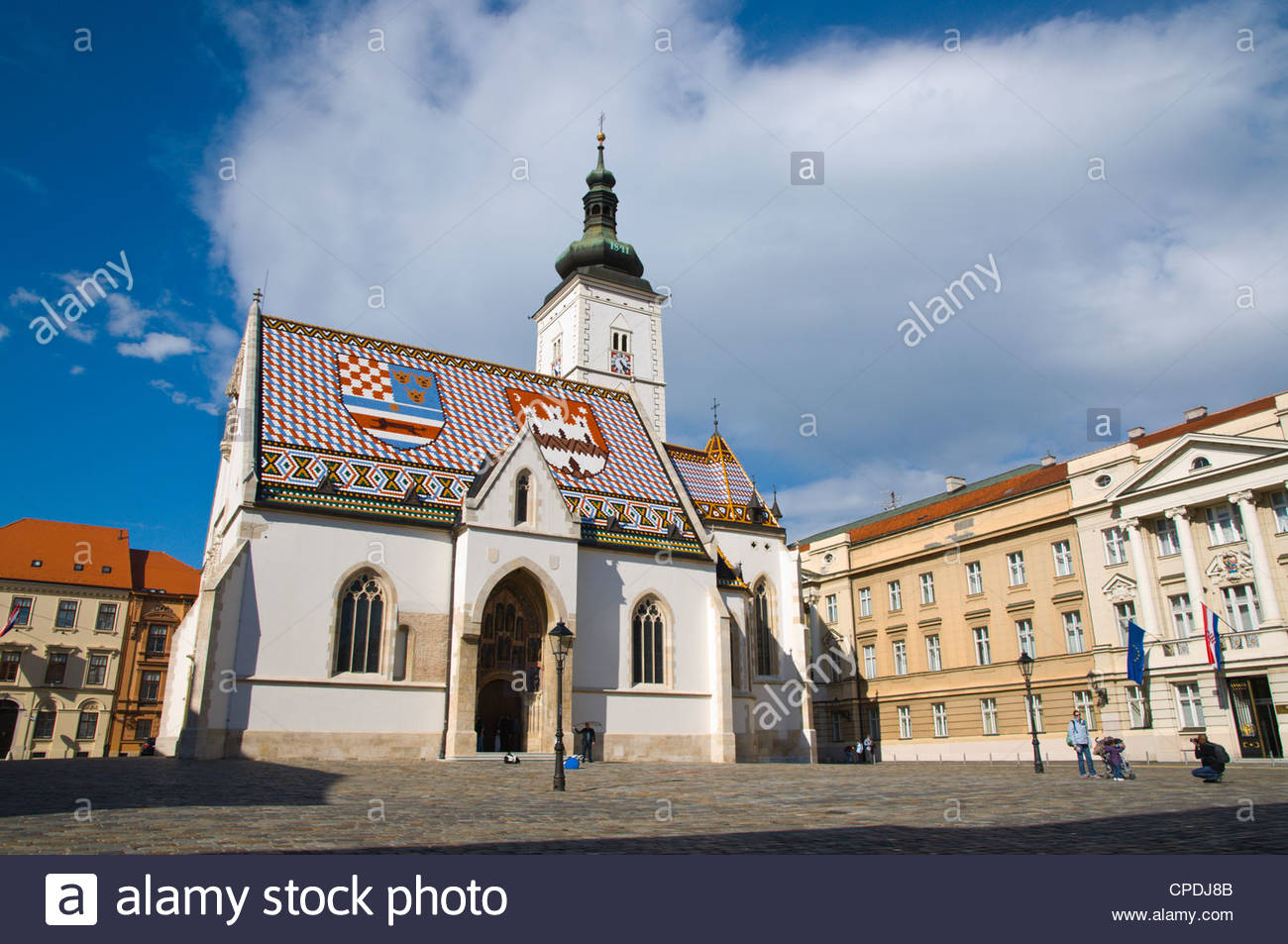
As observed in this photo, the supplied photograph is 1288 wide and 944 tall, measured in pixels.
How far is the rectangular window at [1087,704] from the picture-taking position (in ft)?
115

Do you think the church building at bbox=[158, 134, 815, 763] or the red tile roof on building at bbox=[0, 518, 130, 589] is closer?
the church building at bbox=[158, 134, 815, 763]

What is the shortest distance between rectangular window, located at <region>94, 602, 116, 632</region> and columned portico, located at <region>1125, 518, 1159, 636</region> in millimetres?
52531

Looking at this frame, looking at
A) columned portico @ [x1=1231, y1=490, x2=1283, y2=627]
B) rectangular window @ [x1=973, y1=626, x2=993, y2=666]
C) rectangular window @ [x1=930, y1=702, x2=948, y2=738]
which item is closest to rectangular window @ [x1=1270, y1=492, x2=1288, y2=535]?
columned portico @ [x1=1231, y1=490, x2=1283, y2=627]

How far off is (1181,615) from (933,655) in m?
11.9

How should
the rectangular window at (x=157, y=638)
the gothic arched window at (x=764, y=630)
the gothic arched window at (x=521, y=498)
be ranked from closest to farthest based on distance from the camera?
1. the gothic arched window at (x=521, y=498)
2. the gothic arched window at (x=764, y=630)
3. the rectangular window at (x=157, y=638)

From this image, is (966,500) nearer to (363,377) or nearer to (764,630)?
(764,630)

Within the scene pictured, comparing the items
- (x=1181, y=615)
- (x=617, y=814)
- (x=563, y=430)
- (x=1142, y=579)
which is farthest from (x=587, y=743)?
(x=1181, y=615)

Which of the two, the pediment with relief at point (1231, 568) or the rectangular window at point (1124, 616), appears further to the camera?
the rectangular window at point (1124, 616)

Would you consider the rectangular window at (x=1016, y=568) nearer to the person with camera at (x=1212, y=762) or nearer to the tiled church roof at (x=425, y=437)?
the tiled church roof at (x=425, y=437)

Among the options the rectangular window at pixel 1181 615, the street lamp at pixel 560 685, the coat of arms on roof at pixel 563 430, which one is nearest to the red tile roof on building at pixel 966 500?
the rectangular window at pixel 1181 615

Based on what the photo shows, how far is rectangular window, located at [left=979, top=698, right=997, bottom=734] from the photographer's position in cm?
3900

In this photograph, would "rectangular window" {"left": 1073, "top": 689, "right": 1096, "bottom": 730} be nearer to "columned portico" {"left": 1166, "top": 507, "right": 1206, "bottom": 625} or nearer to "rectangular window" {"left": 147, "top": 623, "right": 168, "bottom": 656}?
"columned portico" {"left": 1166, "top": 507, "right": 1206, "bottom": 625}

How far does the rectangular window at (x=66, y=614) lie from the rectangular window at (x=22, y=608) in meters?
1.38

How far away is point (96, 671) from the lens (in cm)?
5184
